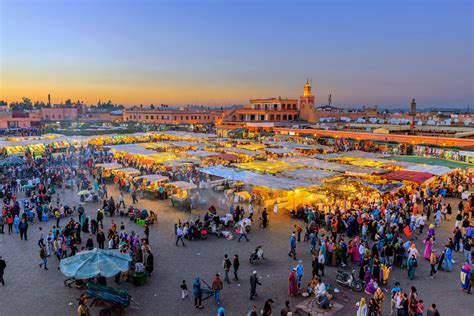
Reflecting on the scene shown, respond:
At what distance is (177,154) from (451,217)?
17.6 m

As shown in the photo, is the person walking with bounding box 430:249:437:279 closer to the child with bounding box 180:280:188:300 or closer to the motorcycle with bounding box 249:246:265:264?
the motorcycle with bounding box 249:246:265:264

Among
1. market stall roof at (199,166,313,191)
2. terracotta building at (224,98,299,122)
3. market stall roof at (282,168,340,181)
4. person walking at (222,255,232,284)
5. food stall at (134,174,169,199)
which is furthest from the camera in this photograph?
terracotta building at (224,98,299,122)

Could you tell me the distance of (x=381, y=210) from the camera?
14969 millimetres

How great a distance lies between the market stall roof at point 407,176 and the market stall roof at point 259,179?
14.3 ft

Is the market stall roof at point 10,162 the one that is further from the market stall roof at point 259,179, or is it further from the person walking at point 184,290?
the person walking at point 184,290

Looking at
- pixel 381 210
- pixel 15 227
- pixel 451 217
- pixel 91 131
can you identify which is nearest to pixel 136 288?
pixel 15 227

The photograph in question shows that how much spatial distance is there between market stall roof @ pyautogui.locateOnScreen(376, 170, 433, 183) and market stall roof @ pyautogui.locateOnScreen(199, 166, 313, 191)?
437 centimetres

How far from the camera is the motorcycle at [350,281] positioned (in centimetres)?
947

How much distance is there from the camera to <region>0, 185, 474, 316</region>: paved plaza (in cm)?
848

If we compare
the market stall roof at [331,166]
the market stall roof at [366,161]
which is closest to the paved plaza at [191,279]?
the market stall roof at [331,166]

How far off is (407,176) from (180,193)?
452 inches

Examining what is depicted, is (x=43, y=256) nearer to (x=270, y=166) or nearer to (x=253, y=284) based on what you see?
(x=253, y=284)

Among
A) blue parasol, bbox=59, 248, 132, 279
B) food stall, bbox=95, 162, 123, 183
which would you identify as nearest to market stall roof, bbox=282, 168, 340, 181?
blue parasol, bbox=59, 248, 132, 279

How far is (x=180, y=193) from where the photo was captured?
59.9ft
